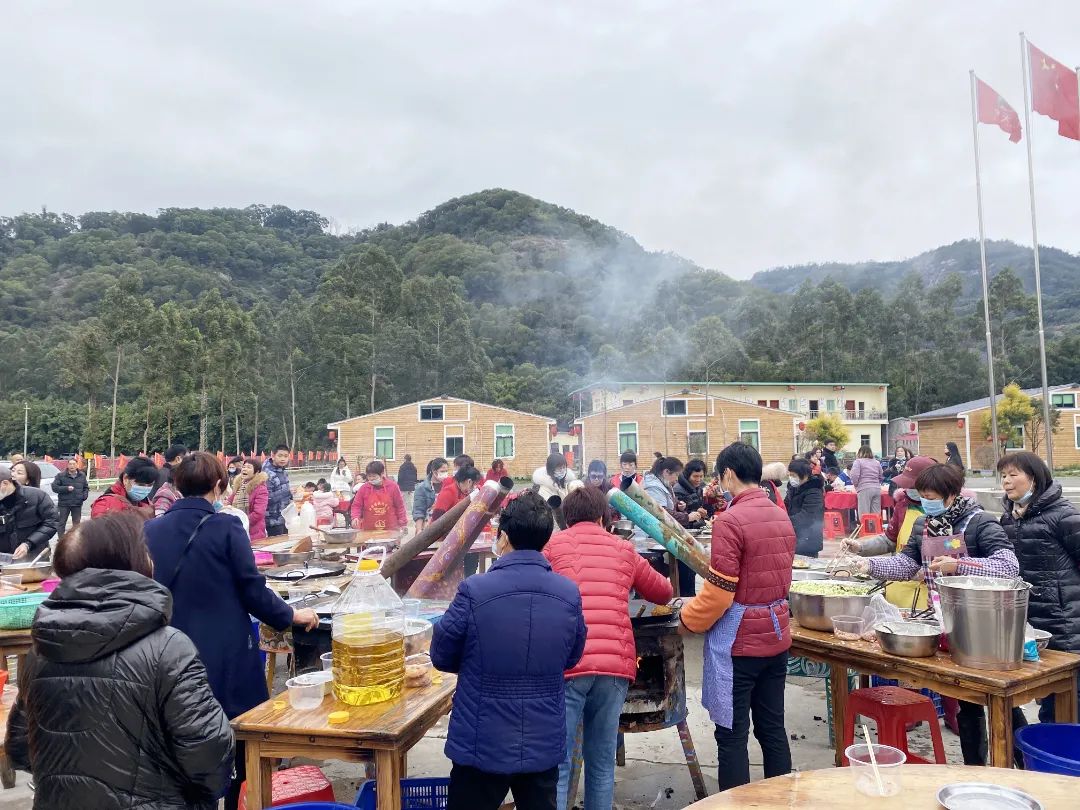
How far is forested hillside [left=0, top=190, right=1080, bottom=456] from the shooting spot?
1881 inches

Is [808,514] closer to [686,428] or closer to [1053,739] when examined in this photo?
[1053,739]

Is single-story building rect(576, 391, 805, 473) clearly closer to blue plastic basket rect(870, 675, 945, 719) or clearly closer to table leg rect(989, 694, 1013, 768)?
blue plastic basket rect(870, 675, 945, 719)

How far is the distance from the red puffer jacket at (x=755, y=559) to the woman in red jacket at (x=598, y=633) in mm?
436

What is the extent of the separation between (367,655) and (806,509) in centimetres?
717

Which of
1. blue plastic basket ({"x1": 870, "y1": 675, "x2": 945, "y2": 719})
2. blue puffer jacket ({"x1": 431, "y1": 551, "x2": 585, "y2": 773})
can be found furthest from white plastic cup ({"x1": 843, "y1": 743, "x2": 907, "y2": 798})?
blue plastic basket ({"x1": 870, "y1": 675, "x2": 945, "y2": 719})

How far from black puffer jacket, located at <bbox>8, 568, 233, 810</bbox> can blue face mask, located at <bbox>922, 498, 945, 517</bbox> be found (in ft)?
13.4

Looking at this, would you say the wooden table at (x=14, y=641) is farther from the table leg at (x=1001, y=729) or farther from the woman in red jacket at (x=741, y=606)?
the table leg at (x=1001, y=729)

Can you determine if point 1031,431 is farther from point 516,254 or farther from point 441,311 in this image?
point 516,254

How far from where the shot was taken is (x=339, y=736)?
2.89 metres

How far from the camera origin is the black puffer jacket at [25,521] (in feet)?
22.0

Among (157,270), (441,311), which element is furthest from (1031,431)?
(157,270)

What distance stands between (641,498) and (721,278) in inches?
3754

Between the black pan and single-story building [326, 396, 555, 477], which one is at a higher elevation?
single-story building [326, 396, 555, 477]

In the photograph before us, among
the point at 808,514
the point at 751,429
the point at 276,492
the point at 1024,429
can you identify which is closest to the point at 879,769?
the point at 808,514
